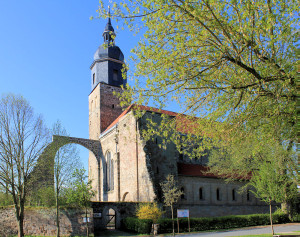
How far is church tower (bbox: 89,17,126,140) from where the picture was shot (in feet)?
131

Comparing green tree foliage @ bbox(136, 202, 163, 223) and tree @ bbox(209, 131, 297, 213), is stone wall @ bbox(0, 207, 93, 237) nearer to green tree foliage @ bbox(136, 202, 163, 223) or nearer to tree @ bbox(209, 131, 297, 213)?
green tree foliage @ bbox(136, 202, 163, 223)

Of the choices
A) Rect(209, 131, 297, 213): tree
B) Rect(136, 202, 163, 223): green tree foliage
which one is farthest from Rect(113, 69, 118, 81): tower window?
Rect(136, 202, 163, 223): green tree foliage

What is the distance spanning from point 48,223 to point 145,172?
891 centimetres

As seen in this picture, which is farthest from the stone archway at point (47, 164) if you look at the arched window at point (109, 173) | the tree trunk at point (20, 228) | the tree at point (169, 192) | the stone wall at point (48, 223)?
the tree at point (169, 192)

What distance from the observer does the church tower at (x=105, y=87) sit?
4003 cm

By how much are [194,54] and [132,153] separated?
21042 millimetres

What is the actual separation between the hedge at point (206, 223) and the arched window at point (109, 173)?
10700mm

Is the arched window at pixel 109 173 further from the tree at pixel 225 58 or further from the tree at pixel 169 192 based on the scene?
the tree at pixel 225 58

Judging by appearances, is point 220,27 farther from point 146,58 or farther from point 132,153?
point 132,153

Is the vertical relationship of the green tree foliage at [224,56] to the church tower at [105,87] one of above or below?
below

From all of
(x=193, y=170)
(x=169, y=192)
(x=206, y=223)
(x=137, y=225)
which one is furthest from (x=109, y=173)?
(x=206, y=223)

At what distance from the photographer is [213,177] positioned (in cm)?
3041

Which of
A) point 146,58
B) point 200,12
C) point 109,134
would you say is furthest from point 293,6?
point 109,134

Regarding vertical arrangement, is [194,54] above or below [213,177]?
above
